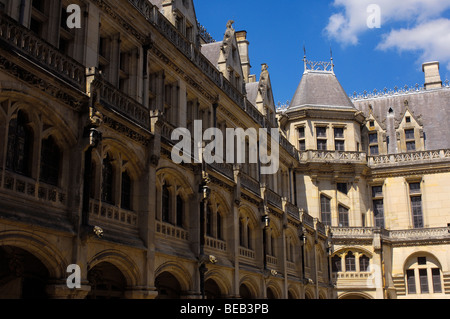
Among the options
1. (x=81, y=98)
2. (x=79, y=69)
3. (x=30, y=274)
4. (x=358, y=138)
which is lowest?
(x=30, y=274)

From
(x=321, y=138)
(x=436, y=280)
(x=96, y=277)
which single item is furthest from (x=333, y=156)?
(x=96, y=277)

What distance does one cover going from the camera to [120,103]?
17734 mm

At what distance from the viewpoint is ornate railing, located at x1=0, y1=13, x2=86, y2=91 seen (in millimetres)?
13078

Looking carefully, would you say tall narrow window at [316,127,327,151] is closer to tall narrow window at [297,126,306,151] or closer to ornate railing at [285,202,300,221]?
tall narrow window at [297,126,306,151]

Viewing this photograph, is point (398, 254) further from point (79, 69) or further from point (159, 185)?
point (79, 69)

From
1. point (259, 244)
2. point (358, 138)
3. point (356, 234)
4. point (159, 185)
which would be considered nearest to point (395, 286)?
point (356, 234)

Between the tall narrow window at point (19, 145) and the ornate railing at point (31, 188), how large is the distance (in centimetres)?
27

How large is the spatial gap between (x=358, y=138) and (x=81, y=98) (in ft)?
113

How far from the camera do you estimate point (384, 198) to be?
44688 mm

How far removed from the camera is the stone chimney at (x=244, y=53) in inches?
1618

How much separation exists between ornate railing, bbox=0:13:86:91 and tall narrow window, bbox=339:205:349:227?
31.1m

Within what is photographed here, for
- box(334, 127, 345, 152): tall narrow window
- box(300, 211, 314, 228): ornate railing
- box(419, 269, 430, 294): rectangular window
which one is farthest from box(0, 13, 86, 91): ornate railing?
box(419, 269, 430, 294): rectangular window

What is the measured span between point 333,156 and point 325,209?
413 centimetres

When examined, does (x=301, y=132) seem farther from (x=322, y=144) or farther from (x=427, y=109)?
(x=427, y=109)
